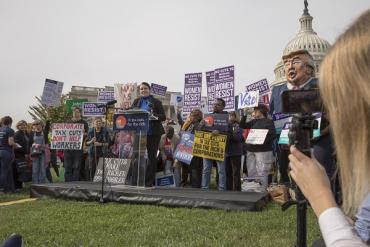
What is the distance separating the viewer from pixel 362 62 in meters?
1.29

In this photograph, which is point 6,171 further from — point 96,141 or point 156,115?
point 156,115

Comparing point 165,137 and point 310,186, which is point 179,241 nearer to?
point 310,186

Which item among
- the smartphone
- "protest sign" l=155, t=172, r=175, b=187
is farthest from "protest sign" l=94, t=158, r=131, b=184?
the smartphone

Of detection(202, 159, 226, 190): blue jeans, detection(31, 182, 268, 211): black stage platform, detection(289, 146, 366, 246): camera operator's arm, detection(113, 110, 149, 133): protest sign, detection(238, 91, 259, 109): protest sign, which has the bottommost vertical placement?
detection(31, 182, 268, 211): black stage platform

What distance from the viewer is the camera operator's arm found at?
144 cm

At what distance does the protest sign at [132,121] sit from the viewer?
7661 mm

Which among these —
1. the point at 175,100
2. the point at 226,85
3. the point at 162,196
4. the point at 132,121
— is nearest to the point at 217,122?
the point at 132,121

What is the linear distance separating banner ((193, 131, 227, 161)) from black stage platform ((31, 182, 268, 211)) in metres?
1.84

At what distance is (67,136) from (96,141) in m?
0.78

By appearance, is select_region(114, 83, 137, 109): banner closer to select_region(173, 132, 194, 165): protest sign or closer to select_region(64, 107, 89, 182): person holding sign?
select_region(64, 107, 89, 182): person holding sign

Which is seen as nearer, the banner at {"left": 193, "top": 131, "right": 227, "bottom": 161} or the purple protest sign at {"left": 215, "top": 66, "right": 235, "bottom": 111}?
the banner at {"left": 193, "top": 131, "right": 227, "bottom": 161}

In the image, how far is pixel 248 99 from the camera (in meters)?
11.9

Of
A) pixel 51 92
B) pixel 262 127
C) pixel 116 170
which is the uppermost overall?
pixel 51 92

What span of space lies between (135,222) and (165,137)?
6.56m
